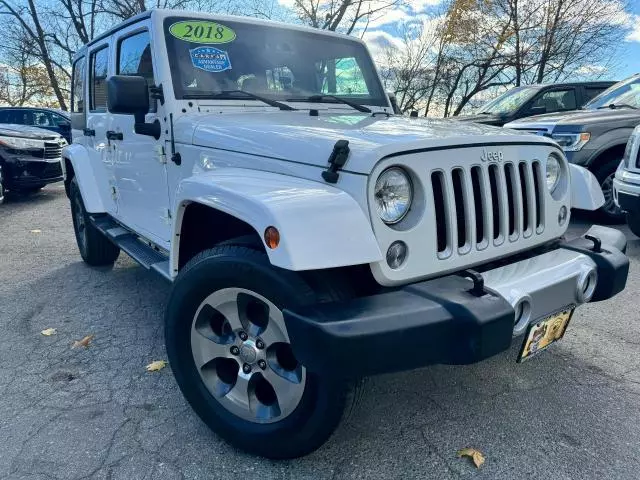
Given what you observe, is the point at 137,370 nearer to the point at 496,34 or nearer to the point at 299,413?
the point at 299,413

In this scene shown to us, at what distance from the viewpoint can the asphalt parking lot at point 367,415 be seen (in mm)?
2178

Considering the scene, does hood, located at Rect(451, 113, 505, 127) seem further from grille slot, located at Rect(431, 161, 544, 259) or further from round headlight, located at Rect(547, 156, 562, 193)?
grille slot, located at Rect(431, 161, 544, 259)

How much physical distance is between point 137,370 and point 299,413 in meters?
1.43

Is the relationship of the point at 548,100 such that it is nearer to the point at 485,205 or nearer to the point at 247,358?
the point at 485,205

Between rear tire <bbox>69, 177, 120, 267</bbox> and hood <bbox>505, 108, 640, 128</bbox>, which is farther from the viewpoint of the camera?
hood <bbox>505, 108, 640, 128</bbox>

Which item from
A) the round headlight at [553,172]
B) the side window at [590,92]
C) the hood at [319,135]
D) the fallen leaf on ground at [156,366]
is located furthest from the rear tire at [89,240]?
the side window at [590,92]

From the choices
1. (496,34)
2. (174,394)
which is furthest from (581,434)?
(496,34)

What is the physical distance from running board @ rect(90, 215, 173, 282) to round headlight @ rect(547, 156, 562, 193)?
2057mm

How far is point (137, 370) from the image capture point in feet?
9.97

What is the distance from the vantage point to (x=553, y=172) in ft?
8.63

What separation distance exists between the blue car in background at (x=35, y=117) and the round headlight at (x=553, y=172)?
38.1ft

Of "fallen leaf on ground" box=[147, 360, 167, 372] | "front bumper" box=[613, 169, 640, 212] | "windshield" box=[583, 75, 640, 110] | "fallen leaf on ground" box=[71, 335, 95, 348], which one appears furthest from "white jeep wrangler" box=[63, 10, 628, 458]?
"windshield" box=[583, 75, 640, 110]

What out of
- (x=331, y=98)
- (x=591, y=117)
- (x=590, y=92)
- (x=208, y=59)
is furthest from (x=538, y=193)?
(x=590, y=92)

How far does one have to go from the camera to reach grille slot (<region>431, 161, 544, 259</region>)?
2.05 m
